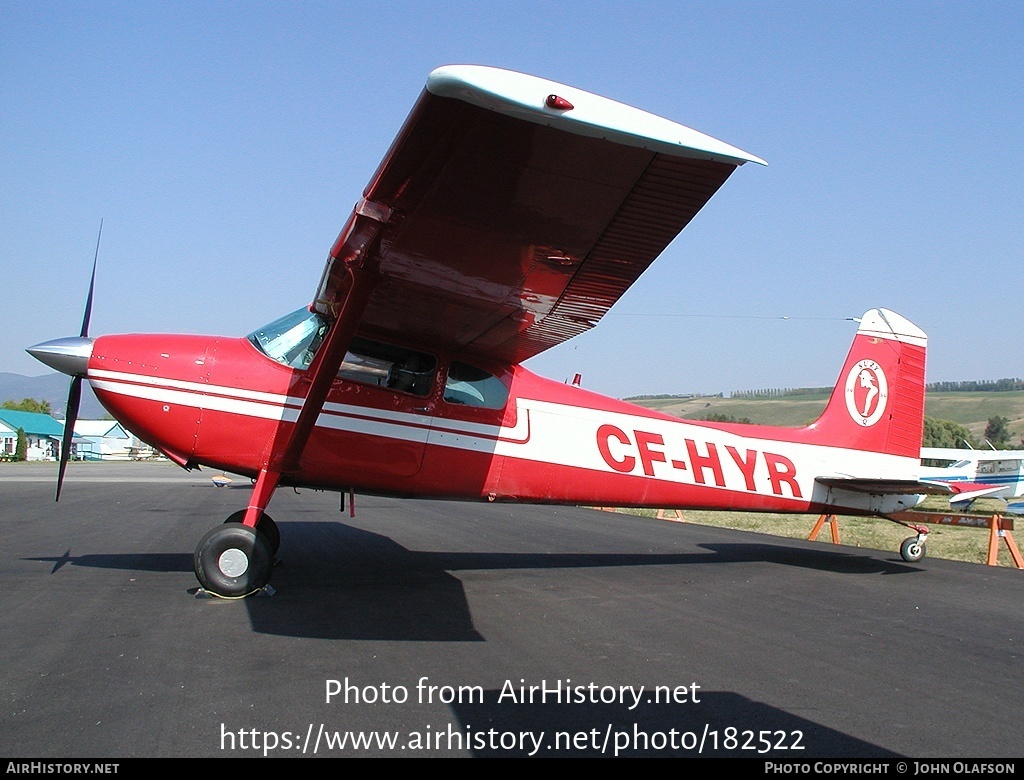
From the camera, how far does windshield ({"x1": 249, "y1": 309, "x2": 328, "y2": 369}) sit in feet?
24.6

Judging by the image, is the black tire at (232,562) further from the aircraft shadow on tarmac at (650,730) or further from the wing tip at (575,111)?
the wing tip at (575,111)

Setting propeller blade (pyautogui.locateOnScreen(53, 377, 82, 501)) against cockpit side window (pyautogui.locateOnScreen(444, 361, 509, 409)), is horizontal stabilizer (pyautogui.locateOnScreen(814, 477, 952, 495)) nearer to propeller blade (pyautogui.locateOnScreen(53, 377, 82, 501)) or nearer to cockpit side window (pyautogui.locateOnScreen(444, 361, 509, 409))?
cockpit side window (pyautogui.locateOnScreen(444, 361, 509, 409))

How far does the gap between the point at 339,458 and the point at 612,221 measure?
3.85 m

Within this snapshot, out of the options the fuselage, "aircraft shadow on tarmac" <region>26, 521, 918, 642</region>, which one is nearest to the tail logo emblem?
the fuselage

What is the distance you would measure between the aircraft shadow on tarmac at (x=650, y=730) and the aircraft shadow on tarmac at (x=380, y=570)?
152 cm

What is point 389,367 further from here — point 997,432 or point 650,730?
point 997,432

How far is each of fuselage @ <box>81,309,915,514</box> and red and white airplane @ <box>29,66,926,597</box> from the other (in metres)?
0.02

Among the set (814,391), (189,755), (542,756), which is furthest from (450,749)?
(814,391)

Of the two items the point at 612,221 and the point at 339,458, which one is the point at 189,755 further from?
the point at 339,458

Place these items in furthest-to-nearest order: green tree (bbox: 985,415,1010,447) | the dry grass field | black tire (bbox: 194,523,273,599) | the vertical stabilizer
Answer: green tree (bbox: 985,415,1010,447), the dry grass field, the vertical stabilizer, black tire (bbox: 194,523,273,599)

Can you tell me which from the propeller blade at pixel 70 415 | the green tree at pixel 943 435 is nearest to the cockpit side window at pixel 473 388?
the propeller blade at pixel 70 415

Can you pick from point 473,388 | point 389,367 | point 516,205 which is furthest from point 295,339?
point 516,205

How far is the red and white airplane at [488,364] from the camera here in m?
4.08

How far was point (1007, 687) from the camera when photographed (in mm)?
4512
